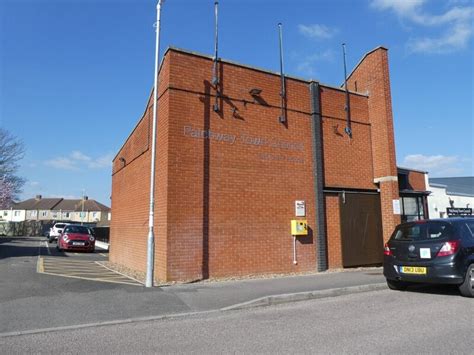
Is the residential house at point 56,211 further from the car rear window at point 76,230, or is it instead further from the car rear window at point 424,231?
the car rear window at point 424,231

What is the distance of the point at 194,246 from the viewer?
1106cm

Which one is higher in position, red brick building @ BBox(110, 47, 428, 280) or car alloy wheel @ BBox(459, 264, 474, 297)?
red brick building @ BBox(110, 47, 428, 280)

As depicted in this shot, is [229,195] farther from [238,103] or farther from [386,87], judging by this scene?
[386,87]

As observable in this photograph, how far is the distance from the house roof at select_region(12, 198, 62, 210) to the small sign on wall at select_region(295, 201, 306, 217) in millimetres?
90087

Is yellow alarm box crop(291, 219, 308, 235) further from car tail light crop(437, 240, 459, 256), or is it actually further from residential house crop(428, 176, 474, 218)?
residential house crop(428, 176, 474, 218)

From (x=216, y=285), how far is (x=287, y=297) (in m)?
2.23

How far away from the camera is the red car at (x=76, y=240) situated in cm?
2544

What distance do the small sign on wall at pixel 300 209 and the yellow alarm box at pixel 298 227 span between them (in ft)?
0.71

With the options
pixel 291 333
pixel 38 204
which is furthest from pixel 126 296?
pixel 38 204

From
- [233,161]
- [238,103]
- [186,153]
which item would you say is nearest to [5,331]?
[186,153]

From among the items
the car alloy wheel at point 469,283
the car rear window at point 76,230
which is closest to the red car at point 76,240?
the car rear window at point 76,230

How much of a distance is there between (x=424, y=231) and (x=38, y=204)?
320ft

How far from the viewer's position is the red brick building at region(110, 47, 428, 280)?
36.7 feet

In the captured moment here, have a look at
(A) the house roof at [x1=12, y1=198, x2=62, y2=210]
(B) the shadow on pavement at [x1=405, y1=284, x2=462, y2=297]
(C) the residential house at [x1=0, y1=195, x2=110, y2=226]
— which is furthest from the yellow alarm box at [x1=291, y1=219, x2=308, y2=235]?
(A) the house roof at [x1=12, y1=198, x2=62, y2=210]
